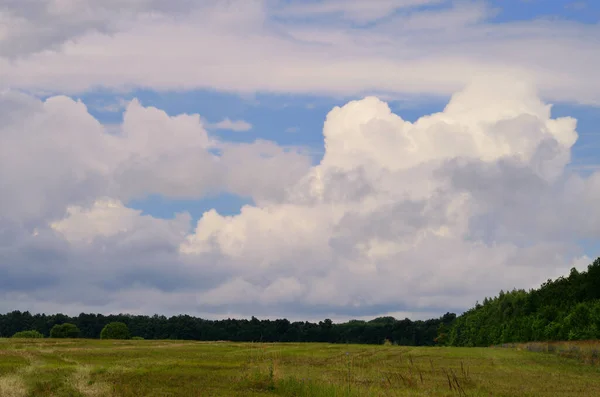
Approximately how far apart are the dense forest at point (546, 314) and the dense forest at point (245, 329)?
5185cm

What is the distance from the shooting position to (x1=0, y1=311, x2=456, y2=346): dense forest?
170000mm

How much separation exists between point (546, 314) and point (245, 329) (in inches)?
4016

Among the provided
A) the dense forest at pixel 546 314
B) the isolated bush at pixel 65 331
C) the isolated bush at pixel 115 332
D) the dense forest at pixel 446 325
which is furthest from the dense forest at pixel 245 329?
the dense forest at pixel 546 314

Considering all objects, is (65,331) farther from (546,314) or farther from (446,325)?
(546,314)

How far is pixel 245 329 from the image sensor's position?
178 m

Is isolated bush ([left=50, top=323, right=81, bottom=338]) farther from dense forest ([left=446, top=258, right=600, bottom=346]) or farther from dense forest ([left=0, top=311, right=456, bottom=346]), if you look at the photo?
dense forest ([left=446, top=258, right=600, bottom=346])

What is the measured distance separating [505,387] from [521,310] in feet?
239

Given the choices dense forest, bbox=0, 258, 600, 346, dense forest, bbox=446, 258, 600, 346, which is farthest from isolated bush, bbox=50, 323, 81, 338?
dense forest, bbox=446, 258, 600, 346

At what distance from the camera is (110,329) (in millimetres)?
130250

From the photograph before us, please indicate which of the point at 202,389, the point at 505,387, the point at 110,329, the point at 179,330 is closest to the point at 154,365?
the point at 202,389

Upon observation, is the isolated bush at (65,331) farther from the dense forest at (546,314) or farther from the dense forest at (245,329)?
the dense forest at (546,314)

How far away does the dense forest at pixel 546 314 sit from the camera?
2931 inches

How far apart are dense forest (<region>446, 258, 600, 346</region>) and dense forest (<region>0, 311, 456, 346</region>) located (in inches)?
2041

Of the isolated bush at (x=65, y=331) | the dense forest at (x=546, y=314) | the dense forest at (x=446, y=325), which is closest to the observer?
the dense forest at (x=546, y=314)
